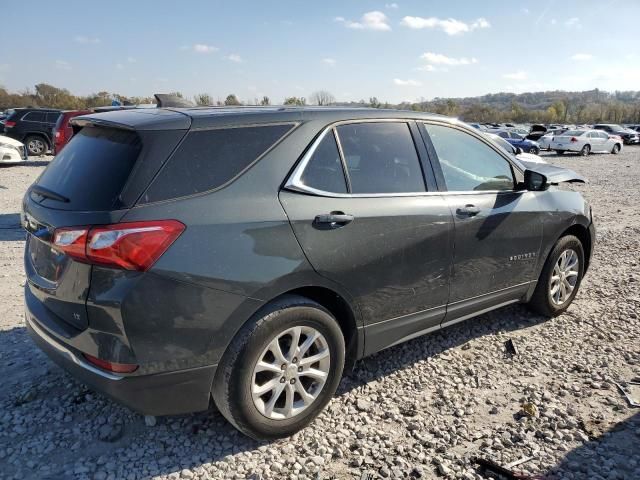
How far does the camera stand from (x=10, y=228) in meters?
7.53

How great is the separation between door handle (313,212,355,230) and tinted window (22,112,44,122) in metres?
18.7

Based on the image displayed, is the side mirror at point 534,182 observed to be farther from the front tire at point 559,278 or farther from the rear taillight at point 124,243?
the rear taillight at point 124,243

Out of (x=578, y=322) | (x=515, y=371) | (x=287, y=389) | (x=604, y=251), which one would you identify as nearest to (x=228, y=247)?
(x=287, y=389)

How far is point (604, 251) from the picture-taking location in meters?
6.80

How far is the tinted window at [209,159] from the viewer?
2334 millimetres

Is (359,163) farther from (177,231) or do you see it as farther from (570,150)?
(570,150)

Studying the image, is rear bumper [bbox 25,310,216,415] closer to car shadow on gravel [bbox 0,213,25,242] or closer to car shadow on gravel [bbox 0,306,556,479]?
car shadow on gravel [bbox 0,306,556,479]

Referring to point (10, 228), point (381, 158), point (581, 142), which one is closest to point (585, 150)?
point (581, 142)

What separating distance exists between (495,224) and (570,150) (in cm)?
2916

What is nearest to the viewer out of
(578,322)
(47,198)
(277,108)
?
(47,198)

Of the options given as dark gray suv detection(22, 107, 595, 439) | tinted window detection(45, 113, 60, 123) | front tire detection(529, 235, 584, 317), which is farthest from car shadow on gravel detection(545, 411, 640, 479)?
tinted window detection(45, 113, 60, 123)

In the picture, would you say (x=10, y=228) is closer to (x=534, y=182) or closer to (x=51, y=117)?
(x=534, y=182)

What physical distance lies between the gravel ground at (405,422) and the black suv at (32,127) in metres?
16.2

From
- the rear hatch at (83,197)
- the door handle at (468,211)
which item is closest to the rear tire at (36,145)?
the rear hatch at (83,197)
